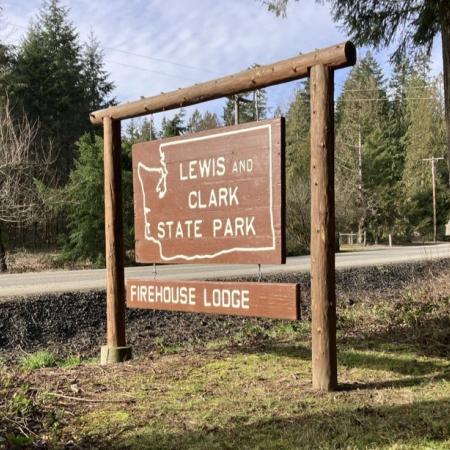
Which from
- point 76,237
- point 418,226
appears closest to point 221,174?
point 76,237

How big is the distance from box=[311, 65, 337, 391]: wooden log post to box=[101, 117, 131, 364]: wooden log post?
247 cm

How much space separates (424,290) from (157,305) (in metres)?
4.70

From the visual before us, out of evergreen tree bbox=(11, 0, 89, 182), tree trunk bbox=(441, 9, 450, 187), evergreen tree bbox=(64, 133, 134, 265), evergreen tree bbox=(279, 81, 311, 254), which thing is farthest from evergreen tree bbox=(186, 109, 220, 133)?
tree trunk bbox=(441, 9, 450, 187)

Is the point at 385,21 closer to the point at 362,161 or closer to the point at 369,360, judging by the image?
the point at 369,360

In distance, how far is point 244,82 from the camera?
16.3 ft

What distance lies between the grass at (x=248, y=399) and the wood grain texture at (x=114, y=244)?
443mm

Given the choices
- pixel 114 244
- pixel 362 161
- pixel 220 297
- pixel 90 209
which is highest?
pixel 362 161

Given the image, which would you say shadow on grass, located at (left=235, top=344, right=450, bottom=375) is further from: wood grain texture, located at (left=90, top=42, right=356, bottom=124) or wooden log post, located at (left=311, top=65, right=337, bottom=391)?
wood grain texture, located at (left=90, top=42, right=356, bottom=124)

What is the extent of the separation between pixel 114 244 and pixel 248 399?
2548 millimetres

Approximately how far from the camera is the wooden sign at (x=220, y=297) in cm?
458

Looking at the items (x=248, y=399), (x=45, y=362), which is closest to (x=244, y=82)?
(x=248, y=399)

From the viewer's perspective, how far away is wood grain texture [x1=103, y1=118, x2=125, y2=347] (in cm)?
611

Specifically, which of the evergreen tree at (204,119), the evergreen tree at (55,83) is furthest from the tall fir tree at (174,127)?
the evergreen tree at (204,119)

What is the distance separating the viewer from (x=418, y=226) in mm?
44906
